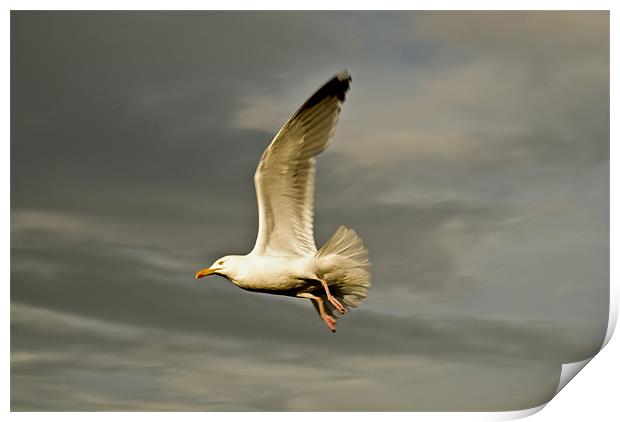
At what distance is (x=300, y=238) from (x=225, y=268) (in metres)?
0.25

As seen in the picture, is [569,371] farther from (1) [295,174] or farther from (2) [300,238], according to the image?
(1) [295,174]

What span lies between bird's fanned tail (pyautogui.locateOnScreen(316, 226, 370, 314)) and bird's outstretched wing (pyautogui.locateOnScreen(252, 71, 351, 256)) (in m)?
0.07

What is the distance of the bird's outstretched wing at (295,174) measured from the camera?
119 inches

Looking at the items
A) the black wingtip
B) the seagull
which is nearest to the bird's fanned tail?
the seagull

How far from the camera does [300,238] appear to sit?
10.4 ft

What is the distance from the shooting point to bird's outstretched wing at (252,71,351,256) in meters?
3.02

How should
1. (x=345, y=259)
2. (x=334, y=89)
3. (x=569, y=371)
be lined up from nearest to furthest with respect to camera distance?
(x=334, y=89) < (x=345, y=259) < (x=569, y=371)

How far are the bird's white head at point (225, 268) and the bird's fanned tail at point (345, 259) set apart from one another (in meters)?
0.25

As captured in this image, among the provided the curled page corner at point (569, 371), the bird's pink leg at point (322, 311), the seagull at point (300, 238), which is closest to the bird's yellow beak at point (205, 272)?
the seagull at point (300, 238)

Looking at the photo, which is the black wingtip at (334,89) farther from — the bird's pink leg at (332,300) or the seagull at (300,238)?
the bird's pink leg at (332,300)

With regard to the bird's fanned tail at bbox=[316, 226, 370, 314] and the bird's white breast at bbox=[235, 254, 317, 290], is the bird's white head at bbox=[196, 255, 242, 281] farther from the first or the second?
the bird's fanned tail at bbox=[316, 226, 370, 314]

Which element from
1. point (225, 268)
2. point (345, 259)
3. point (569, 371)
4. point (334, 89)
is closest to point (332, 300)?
point (345, 259)
